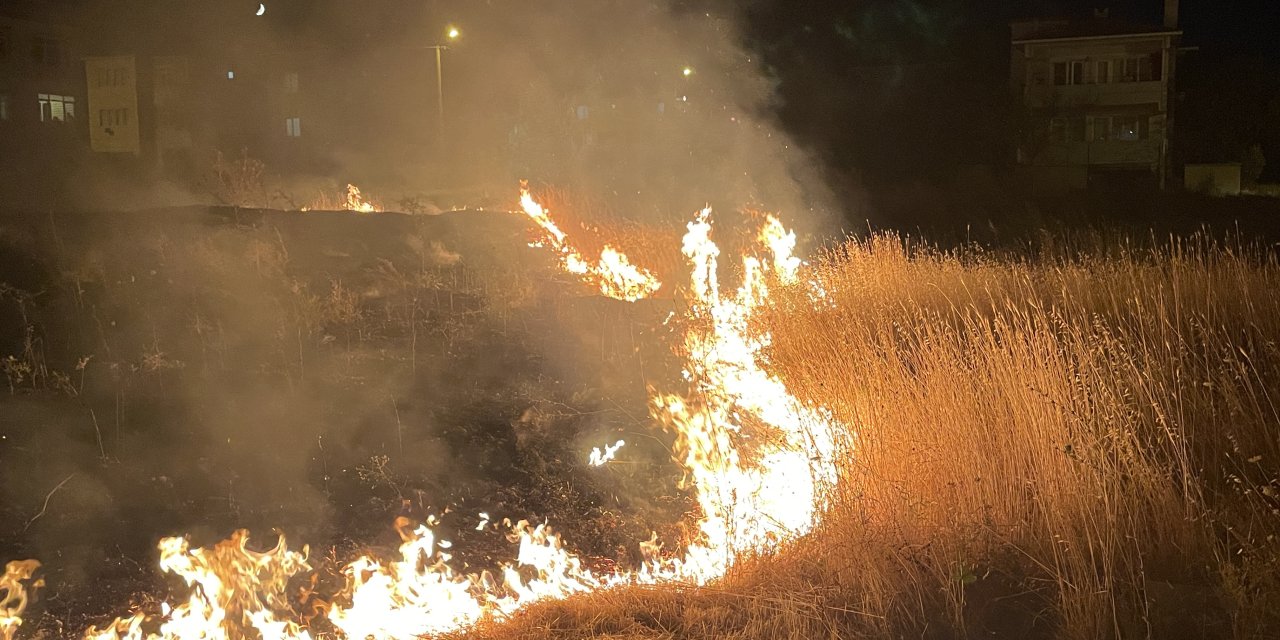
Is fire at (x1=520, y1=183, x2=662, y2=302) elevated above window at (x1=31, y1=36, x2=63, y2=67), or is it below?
below

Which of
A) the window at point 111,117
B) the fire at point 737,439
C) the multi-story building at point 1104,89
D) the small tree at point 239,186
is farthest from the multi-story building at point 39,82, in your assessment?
the multi-story building at point 1104,89

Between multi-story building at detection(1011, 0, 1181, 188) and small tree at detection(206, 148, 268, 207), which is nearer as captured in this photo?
small tree at detection(206, 148, 268, 207)

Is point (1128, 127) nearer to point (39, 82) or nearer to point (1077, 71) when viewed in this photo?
point (1077, 71)

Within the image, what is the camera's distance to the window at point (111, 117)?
38.6 metres

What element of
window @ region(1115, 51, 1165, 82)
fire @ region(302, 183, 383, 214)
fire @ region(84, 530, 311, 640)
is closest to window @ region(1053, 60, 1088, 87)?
window @ region(1115, 51, 1165, 82)

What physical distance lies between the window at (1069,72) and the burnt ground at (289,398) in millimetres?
31638

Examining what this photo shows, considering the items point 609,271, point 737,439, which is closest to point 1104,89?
point 609,271

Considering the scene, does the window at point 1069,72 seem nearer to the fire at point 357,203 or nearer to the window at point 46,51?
the fire at point 357,203

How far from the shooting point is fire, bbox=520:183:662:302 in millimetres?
10797

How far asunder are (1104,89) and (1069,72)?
144 centimetres

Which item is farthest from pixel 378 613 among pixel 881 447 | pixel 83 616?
pixel 881 447

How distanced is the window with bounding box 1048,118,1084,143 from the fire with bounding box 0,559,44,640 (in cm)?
3540

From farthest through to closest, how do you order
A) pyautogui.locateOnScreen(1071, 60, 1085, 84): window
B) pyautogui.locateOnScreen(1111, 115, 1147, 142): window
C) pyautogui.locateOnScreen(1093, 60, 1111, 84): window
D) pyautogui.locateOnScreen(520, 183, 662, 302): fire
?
pyautogui.locateOnScreen(1071, 60, 1085, 84): window
pyautogui.locateOnScreen(1093, 60, 1111, 84): window
pyautogui.locateOnScreen(1111, 115, 1147, 142): window
pyautogui.locateOnScreen(520, 183, 662, 302): fire

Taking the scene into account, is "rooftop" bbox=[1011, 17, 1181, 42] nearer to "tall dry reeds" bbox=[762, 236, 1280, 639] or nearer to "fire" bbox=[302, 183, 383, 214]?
"fire" bbox=[302, 183, 383, 214]
